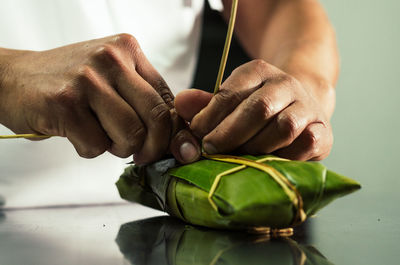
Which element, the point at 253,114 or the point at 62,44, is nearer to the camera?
the point at 253,114

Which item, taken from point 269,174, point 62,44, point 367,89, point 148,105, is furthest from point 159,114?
point 367,89

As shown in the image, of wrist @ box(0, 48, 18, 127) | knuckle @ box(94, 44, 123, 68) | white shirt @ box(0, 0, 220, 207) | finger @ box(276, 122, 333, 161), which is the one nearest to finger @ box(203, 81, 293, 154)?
A: finger @ box(276, 122, 333, 161)

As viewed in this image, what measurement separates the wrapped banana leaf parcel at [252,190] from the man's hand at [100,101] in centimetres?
7

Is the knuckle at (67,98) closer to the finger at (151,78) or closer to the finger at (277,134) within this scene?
the finger at (151,78)

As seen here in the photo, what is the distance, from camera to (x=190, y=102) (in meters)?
0.80

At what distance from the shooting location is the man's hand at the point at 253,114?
0.75 metres

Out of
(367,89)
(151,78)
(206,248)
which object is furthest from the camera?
(367,89)

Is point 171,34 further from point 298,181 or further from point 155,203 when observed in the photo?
point 298,181

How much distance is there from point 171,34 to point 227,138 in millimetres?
895

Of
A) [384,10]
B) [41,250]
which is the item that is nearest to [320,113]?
[41,250]

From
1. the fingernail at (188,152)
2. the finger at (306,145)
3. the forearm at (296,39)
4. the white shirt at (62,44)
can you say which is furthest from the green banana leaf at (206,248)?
the white shirt at (62,44)

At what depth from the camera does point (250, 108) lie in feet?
2.44

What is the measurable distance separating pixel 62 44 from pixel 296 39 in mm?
730

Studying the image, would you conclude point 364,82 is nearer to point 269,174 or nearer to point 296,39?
point 296,39
